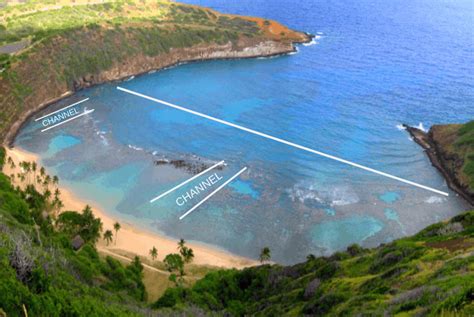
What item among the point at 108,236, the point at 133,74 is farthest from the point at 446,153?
the point at 133,74

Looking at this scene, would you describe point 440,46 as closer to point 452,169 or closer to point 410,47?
point 410,47

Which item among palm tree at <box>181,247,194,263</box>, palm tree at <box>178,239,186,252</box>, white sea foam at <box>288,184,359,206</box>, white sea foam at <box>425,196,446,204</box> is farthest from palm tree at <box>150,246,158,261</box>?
white sea foam at <box>425,196,446,204</box>

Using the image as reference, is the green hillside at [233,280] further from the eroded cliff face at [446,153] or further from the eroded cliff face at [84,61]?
the eroded cliff face at [84,61]

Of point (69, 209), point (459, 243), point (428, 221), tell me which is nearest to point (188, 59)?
point (69, 209)

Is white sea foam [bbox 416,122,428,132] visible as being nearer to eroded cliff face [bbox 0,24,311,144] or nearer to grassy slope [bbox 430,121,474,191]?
grassy slope [bbox 430,121,474,191]

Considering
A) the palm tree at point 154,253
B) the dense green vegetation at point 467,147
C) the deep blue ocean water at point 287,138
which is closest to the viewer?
the palm tree at point 154,253

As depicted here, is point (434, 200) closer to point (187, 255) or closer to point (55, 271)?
point (187, 255)

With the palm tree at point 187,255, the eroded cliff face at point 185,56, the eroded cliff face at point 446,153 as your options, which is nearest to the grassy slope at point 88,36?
the eroded cliff face at point 185,56
